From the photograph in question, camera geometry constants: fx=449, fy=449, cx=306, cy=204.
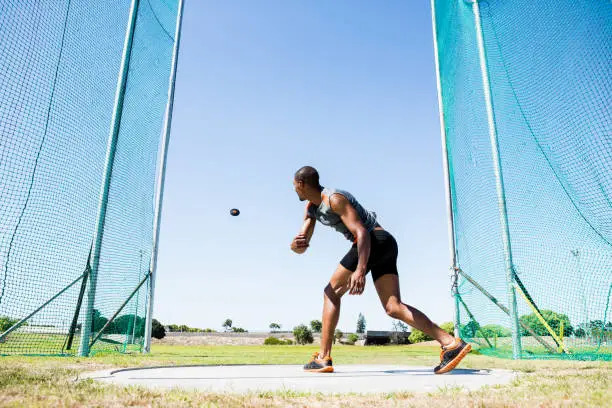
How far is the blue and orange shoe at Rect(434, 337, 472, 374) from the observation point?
3.32 m

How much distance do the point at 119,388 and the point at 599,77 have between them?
585 cm

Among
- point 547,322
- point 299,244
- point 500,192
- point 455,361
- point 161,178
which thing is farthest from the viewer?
point 161,178

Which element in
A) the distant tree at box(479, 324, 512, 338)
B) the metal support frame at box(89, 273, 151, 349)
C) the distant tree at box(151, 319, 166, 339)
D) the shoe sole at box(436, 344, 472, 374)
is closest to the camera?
the shoe sole at box(436, 344, 472, 374)

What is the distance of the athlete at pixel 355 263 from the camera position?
3350 mm

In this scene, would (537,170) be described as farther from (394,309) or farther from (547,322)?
(394,309)

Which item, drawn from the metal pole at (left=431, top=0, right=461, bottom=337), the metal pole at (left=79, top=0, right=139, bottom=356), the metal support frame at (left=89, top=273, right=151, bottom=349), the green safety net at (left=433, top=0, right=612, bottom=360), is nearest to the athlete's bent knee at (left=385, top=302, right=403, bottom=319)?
the green safety net at (left=433, top=0, right=612, bottom=360)

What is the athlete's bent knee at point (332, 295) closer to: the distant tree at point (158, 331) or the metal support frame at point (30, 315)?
the metal support frame at point (30, 315)

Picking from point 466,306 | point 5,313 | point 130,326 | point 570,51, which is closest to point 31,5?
point 5,313

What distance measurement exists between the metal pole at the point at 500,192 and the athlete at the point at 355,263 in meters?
2.81

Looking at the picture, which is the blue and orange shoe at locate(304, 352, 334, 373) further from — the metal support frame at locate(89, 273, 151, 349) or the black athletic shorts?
the metal support frame at locate(89, 273, 151, 349)

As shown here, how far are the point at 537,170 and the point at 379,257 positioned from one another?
3.60 meters

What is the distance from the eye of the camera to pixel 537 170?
19.6ft

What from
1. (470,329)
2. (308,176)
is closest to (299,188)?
(308,176)

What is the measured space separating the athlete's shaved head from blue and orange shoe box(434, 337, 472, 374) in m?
1.60
